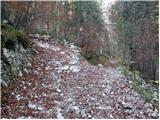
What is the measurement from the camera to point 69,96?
11625 mm

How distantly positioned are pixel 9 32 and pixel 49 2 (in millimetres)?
19483

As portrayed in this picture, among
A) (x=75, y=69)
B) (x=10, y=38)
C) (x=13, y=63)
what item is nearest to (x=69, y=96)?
(x=13, y=63)

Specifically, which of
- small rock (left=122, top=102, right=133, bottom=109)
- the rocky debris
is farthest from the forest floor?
the rocky debris

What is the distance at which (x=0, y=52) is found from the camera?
11883mm

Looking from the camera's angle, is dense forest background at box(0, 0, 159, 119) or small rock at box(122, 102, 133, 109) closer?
dense forest background at box(0, 0, 159, 119)

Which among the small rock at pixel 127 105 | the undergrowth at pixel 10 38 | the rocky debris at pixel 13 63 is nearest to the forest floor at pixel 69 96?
the small rock at pixel 127 105

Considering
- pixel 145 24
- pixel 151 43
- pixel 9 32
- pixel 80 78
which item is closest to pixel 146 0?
pixel 145 24

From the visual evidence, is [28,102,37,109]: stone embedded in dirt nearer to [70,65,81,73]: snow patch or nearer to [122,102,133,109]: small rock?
[122,102,133,109]: small rock

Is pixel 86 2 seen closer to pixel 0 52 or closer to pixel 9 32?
pixel 9 32

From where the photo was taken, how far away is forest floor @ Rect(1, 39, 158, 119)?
10.1 metres

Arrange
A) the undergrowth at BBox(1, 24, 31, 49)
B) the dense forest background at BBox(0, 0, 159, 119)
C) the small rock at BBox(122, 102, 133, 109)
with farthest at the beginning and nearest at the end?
1. the undergrowth at BBox(1, 24, 31, 49)
2. the small rock at BBox(122, 102, 133, 109)
3. the dense forest background at BBox(0, 0, 159, 119)

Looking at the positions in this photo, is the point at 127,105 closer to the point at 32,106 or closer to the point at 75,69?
the point at 32,106

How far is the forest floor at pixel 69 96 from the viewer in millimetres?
10062

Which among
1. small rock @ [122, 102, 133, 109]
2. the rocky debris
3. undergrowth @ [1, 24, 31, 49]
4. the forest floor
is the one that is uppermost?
undergrowth @ [1, 24, 31, 49]
